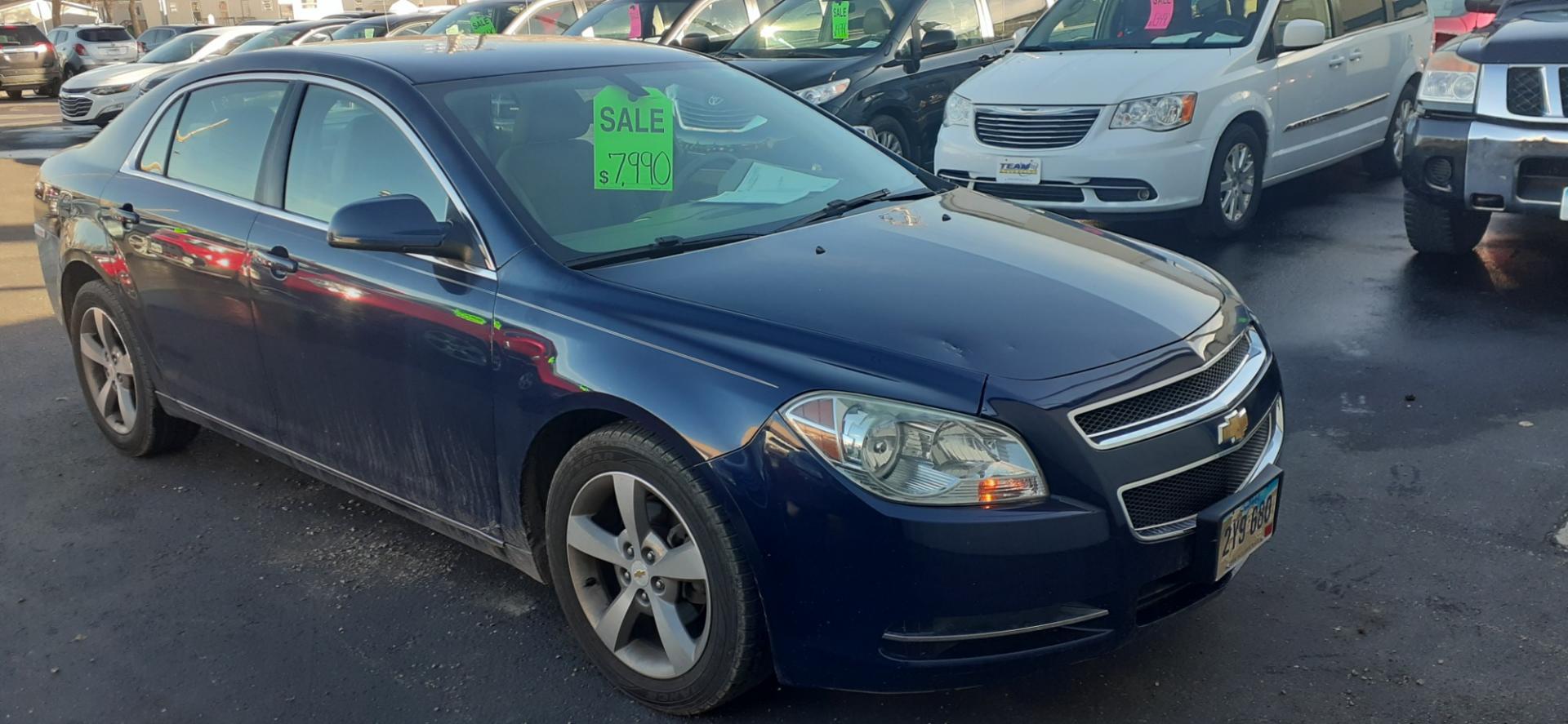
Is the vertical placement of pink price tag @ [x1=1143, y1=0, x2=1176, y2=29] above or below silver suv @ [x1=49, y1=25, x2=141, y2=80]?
above

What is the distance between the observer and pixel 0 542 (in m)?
4.54

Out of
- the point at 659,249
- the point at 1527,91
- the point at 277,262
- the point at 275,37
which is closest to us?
the point at 659,249

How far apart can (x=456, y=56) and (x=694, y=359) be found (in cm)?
165

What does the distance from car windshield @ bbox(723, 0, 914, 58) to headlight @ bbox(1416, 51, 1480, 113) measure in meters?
4.16

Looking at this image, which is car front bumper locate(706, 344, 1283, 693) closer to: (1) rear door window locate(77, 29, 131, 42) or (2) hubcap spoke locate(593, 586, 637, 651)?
(2) hubcap spoke locate(593, 586, 637, 651)

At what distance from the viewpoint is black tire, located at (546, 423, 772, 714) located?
9.62ft

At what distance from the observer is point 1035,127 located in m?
7.95

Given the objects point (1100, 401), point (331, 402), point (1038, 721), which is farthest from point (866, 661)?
point (331, 402)

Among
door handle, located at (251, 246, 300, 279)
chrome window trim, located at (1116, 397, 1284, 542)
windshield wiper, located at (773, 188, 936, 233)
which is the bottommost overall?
chrome window trim, located at (1116, 397, 1284, 542)

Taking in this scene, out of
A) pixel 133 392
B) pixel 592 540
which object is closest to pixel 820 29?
pixel 133 392

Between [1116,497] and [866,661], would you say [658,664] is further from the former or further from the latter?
[1116,497]

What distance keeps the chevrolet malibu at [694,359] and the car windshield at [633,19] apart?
7909 millimetres

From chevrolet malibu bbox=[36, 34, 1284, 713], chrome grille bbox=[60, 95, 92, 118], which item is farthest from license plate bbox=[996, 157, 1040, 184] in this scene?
chrome grille bbox=[60, 95, 92, 118]

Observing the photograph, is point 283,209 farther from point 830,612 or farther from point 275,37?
point 275,37
